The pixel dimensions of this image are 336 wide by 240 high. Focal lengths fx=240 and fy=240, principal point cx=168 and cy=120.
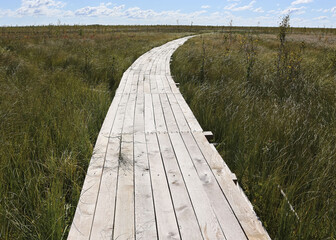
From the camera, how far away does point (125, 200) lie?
1.74m

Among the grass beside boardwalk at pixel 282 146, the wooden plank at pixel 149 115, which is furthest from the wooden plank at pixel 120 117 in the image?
the grass beside boardwalk at pixel 282 146

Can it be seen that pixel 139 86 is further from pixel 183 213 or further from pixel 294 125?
Answer: pixel 183 213

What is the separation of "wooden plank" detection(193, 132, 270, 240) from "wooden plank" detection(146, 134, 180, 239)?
1.44ft

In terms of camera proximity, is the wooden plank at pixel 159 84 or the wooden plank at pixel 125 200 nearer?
the wooden plank at pixel 125 200

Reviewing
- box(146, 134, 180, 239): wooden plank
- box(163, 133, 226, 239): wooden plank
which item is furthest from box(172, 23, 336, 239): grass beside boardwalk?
box(146, 134, 180, 239): wooden plank

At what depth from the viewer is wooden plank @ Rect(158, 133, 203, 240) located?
1.49 meters

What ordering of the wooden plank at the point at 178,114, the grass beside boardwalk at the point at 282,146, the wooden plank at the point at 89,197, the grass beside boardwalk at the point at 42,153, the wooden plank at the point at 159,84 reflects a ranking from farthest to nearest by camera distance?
the wooden plank at the point at 159,84 → the wooden plank at the point at 178,114 → the grass beside boardwalk at the point at 282,146 → the grass beside boardwalk at the point at 42,153 → the wooden plank at the point at 89,197

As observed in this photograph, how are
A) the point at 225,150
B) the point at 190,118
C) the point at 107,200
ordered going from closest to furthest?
the point at 107,200 < the point at 225,150 < the point at 190,118

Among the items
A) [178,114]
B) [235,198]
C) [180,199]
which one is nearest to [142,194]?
[180,199]

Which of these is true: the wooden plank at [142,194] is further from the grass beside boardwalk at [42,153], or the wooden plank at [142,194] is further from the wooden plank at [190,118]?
the wooden plank at [190,118]

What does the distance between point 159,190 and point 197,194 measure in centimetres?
29

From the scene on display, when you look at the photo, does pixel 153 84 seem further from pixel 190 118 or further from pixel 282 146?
pixel 282 146

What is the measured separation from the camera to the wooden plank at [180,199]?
1.49 m

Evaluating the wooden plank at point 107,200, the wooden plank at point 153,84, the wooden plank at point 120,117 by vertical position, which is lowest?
the wooden plank at point 107,200
